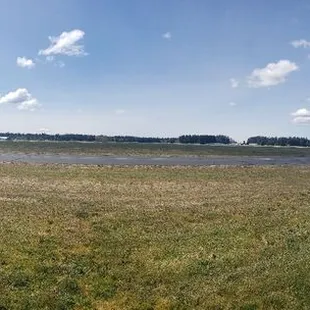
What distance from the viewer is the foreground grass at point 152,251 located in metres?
18.5

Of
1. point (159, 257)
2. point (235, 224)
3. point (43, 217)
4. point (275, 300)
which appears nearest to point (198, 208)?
point (235, 224)

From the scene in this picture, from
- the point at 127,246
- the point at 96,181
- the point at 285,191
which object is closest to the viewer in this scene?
the point at 127,246

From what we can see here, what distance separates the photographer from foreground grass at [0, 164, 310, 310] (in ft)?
60.6

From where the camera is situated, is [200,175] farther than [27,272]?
Yes

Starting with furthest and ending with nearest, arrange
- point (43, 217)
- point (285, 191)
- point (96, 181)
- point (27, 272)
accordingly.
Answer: point (96, 181), point (285, 191), point (43, 217), point (27, 272)

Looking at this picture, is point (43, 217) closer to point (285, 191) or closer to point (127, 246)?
point (127, 246)

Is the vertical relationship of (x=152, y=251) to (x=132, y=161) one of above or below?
below

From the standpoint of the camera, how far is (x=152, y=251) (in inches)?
1003

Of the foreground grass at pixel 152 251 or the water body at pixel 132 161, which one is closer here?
the foreground grass at pixel 152 251

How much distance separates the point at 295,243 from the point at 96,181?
124ft

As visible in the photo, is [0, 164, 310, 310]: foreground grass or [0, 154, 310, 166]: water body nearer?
[0, 164, 310, 310]: foreground grass

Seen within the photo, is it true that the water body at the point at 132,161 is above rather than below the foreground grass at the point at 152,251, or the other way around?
above

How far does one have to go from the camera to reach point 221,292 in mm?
18859

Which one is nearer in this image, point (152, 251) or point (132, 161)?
point (152, 251)
